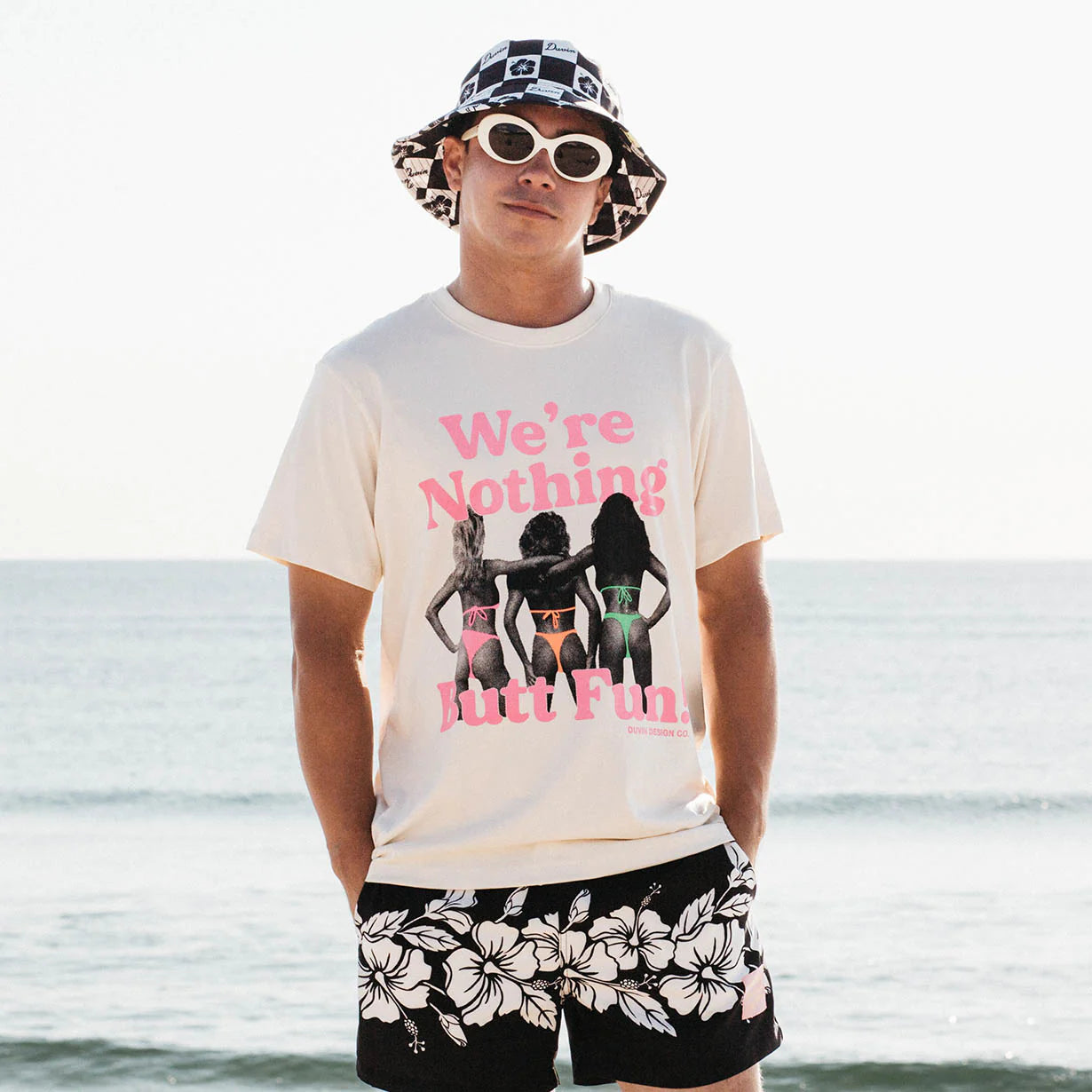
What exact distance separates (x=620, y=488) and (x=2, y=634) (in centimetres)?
4444

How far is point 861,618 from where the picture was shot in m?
46.4

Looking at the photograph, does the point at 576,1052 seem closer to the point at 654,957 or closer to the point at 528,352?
the point at 654,957

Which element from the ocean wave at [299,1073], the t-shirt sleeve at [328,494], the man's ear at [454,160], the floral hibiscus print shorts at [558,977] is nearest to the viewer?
the floral hibiscus print shorts at [558,977]

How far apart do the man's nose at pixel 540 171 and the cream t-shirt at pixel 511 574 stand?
23 centimetres

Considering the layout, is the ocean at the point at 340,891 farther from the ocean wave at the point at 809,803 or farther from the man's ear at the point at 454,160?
the man's ear at the point at 454,160

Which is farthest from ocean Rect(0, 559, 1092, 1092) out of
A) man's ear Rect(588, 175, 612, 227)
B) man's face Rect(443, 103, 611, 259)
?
man's face Rect(443, 103, 611, 259)

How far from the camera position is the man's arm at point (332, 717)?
7.38 ft

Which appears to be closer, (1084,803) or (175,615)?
(1084,803)

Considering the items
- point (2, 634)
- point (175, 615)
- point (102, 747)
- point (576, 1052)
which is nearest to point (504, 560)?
point (576, 1052)

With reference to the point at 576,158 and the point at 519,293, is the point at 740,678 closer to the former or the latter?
the point at 519,293

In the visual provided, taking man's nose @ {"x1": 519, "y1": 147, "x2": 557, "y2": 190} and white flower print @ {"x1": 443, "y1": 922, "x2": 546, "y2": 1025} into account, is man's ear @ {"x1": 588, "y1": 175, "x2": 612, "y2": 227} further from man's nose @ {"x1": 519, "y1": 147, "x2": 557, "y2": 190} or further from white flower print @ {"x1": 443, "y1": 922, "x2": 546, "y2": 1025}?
white flower print @ {"x1": 443, "y1": 922, "x2": 546, "y2": 1025}

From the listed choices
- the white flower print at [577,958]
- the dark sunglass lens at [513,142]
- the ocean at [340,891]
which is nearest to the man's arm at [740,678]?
the white flower print at [577,958]

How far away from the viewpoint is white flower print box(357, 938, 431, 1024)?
6.97 ft

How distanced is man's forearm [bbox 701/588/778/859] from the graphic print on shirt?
0.17 m
